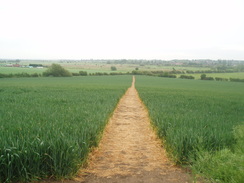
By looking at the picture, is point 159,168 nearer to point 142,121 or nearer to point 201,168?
point 201,168

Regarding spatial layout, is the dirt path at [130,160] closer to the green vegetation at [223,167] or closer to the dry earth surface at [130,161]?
the dry earth surface at [130,161]

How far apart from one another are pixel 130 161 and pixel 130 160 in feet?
0.24

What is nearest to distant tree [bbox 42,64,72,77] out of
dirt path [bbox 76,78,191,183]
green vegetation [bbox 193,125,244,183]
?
dirt path [bbox 76,78,191,183]

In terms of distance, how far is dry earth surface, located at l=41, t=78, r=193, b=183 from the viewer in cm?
513

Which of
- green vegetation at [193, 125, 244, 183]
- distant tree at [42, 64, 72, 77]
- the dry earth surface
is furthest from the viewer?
distant tree at [42, 64, 72, 77]

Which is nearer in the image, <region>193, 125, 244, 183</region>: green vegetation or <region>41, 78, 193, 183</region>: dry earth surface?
<region>193, 125, 244, 183</region>: green vegetation

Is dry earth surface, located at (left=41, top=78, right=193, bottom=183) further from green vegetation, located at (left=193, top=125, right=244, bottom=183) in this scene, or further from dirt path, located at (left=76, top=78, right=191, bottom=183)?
green vegetation, located at (left=193, top=125, right=244, bottom=183)

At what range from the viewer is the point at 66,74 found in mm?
75875

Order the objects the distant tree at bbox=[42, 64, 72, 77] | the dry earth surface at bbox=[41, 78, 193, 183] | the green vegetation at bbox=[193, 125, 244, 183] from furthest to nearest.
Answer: the distant tree at bbox=[42, 64, 72, 77]
the dry earth surface at bbox=[41, 78, 193, 183]
the green vegetation at bbox=[193, 125, 244, 183]

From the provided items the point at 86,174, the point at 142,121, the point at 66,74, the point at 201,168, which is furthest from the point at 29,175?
the point at 66,74

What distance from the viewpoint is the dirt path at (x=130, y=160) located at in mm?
5168

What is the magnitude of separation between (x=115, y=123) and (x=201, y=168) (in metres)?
6.29

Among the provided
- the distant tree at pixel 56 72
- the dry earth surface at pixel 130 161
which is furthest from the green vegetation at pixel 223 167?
the distant tree at pixel 56 72

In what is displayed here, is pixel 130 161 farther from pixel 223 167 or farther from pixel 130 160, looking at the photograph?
pixel 223 167
